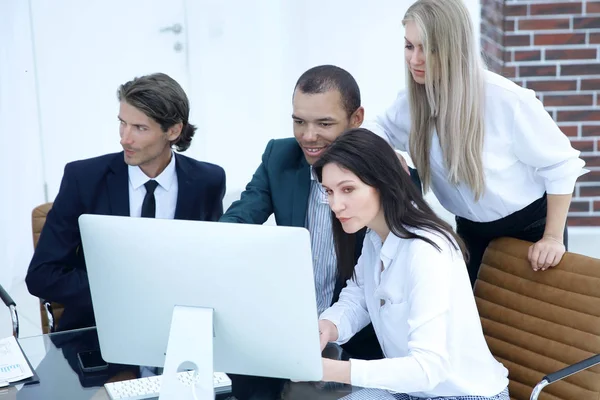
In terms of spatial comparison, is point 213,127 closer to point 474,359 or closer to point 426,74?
point 426,74

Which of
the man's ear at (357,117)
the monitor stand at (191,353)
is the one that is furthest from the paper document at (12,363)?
the man's ear at (357,117)

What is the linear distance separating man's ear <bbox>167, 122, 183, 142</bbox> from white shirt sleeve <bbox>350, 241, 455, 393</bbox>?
1.10 metres

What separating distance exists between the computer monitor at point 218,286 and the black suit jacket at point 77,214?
84cm

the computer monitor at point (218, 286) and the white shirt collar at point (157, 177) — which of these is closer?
the computer monitor at point (218, 286)

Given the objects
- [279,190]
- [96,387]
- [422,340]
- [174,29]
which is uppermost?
[174,29]

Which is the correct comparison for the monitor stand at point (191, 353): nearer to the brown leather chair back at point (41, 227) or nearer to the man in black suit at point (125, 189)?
the man in black suit at point (125, 189)

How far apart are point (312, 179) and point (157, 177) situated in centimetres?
51

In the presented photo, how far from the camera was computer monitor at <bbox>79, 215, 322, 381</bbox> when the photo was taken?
166 cm

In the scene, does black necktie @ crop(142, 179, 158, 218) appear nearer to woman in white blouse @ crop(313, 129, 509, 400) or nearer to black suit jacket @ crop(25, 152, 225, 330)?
black suit jacket @ crop(25, 152, 225, 330)

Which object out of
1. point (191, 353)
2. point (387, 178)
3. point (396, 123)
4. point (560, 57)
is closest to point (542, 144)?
point (396, 123)

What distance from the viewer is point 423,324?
1.89m

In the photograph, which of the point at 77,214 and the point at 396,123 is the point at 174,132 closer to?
the point at 77,214

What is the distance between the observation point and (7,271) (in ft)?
14.6

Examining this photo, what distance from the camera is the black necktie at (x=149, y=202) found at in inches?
108
